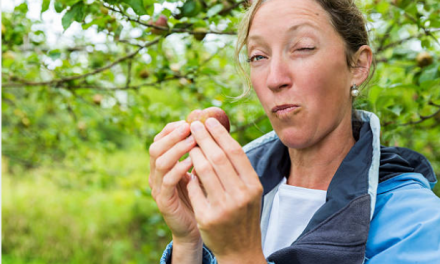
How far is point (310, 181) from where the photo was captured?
1.43 m

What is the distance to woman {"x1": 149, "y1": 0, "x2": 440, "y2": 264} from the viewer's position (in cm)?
97

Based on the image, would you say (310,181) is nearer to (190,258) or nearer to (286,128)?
(286,128)

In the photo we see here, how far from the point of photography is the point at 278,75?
123 centimetres

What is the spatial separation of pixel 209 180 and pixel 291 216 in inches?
21.4

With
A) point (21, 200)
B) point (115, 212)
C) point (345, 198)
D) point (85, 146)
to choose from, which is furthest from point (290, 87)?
point (21, 200)

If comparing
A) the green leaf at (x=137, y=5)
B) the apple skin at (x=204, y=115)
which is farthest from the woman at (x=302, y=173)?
the green leaf at (x=137, y=5)

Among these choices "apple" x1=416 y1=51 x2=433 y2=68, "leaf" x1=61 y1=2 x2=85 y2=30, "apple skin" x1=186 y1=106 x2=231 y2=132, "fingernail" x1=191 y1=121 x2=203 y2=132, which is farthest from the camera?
"apple" x1=416 y1=51 x2=433 y2=68

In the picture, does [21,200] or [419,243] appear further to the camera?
[21,200]

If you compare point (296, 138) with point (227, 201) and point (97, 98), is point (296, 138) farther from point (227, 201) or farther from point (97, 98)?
point (97, 98)

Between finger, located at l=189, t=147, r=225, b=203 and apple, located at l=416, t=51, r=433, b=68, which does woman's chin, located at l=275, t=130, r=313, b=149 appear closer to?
finger, located at l=189, t=147, r=225, b=203

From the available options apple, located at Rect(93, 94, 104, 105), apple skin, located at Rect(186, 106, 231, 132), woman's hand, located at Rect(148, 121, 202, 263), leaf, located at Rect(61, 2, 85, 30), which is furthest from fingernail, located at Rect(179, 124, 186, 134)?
apple, located at Rect(93, 94, 104, 105)

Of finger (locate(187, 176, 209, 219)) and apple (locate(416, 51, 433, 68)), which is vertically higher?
finger (locate(187, 176, 209, 219))

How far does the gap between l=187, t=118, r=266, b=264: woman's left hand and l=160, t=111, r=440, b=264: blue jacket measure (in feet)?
0.51

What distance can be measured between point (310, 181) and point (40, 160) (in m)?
3.72
